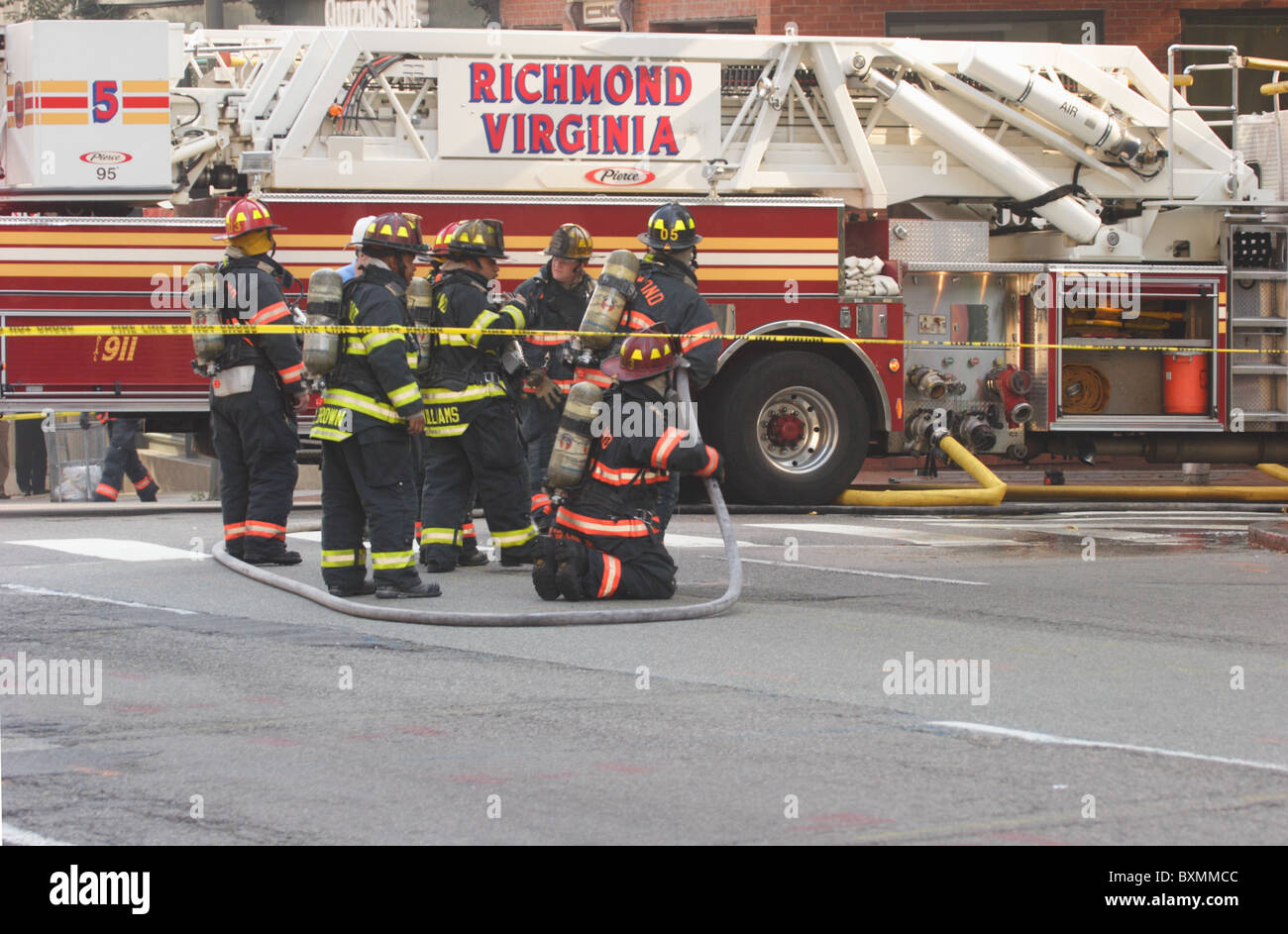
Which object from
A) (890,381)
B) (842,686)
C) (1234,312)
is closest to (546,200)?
(890,381)

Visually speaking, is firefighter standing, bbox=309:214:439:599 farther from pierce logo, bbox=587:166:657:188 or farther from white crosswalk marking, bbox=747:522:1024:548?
pierce logo, bbox=587:166:657:188

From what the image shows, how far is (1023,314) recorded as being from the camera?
548 inches

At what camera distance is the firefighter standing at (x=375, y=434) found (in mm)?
8633

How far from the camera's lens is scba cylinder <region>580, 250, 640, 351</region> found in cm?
883

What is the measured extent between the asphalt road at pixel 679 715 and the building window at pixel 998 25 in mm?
11376

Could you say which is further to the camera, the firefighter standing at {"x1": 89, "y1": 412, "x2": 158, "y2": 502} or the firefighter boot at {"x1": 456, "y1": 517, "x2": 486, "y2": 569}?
the firefighter standing at {"x1": 89, "y1": 412, "x2": 158, "y2": 502}

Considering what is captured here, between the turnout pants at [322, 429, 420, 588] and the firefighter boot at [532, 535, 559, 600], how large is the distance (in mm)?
630

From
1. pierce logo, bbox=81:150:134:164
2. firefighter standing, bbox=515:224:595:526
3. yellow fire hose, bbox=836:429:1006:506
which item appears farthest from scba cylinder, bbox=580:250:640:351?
pierce logo, bbox=81:150:134:164

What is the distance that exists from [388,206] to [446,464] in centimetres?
386

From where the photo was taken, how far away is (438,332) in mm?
9711

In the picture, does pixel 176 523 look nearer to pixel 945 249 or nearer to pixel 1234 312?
pixel 945 249
